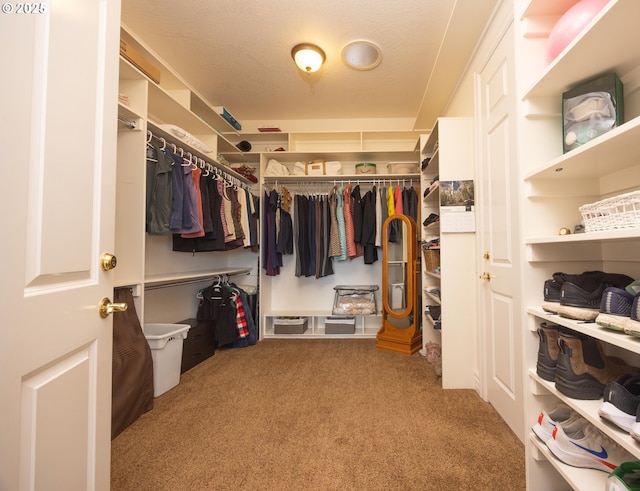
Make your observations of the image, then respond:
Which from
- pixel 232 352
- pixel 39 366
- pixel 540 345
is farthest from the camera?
pixel 232 352

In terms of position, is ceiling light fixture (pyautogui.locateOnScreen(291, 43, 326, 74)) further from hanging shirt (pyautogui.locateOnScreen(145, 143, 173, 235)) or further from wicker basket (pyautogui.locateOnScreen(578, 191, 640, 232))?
wicker basket (pyautogui.locateOnScreen(578, 191, 640, 232))

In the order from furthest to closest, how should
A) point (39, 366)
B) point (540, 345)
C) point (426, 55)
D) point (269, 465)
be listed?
point (426, 55)
point (269, 465)
point (540, 345)
point (39, 366)

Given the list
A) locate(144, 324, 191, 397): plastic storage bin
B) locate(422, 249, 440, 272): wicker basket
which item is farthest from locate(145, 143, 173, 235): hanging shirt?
locate(422, 249, 440, 272): wicker basket

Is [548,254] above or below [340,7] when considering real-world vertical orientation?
below

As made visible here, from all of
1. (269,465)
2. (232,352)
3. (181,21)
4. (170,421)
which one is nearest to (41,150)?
(269,465)

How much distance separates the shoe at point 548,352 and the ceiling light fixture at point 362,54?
2.20 m

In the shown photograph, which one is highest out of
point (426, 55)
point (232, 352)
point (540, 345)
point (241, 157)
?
point (426, 55)

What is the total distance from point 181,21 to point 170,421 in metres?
2.55

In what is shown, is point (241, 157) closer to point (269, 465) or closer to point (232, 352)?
point (232, 352)

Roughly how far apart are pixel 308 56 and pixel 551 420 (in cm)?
250

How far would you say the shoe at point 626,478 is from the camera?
0.67m

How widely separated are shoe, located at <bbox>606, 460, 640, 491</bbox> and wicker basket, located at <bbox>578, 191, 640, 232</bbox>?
1.85ft

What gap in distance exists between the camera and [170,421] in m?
1.62

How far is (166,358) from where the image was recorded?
1.95 meters
